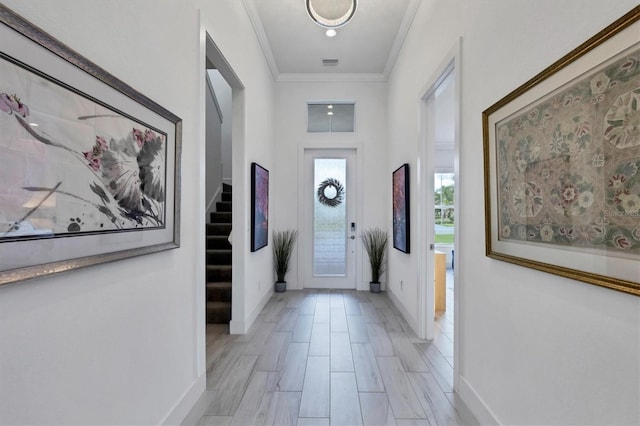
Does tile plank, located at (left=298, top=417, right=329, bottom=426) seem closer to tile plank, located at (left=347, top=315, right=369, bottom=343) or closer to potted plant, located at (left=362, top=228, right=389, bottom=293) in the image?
tile plank, located at (left=347, top=315, right=369, bottom=343)

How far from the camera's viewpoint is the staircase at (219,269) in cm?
331

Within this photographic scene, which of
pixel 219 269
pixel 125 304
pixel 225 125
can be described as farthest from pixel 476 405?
pixel 225 125

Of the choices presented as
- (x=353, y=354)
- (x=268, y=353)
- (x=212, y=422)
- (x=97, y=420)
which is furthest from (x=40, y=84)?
(x=353, y=354)

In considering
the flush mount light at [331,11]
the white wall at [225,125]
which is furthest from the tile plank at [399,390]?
the white wall at [225,125]

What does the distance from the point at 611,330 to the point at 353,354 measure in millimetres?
1961

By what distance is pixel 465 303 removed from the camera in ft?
6.42

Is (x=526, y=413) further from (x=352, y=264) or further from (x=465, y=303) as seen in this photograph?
(x=352, y=264)

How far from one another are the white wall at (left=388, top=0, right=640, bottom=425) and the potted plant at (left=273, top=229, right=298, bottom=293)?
2971 millimetres

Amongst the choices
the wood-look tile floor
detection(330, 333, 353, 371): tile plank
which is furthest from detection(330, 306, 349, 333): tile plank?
detection(330, 333, 353, 371): tile plank

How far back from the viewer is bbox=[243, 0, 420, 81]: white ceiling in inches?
127

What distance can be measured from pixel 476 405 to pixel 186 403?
1.70m

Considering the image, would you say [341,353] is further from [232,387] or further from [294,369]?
[232,387]

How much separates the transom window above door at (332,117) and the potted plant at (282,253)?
174 cm

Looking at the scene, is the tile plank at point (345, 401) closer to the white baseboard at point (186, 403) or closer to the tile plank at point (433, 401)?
the tile plank at point (433, 401)
